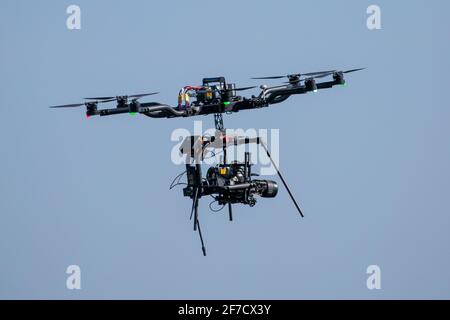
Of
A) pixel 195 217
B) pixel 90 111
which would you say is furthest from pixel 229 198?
pixel 90 111

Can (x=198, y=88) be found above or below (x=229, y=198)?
above

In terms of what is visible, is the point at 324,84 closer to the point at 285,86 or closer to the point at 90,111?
the point at 285,86

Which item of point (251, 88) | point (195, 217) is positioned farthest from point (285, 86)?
point (195, 217)

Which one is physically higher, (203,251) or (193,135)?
(193,135)

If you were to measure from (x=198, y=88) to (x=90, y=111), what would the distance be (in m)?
4.92

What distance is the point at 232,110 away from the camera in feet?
247

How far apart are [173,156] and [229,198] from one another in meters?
2.97

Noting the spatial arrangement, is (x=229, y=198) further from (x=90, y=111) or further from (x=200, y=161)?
(x=90, y=111)

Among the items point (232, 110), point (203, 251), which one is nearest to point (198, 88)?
point (232, 110)

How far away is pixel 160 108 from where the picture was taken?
7312 cm

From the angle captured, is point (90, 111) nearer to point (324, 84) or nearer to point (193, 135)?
point (193, 135)

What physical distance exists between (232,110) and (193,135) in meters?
1.93

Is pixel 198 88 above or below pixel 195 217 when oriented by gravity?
above

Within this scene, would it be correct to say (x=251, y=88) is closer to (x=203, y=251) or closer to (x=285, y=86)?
(x=285, y=86)
